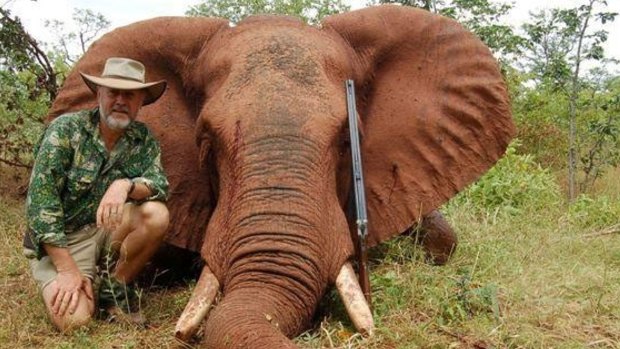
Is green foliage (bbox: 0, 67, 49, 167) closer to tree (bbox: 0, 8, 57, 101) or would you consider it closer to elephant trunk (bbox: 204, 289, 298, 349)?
tree (bbox: 0, 8, 57, 101)

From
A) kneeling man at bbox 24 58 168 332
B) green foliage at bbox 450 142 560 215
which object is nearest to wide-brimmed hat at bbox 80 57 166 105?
kneeling man at bbox 24 58 168 332

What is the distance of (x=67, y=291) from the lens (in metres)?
4.73

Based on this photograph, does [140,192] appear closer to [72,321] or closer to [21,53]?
[72,321]

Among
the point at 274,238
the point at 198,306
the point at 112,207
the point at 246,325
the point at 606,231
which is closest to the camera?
the point at 246,325

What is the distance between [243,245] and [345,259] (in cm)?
63

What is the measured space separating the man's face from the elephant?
44 cm

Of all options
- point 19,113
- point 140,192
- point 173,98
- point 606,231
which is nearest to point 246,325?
point 140,192

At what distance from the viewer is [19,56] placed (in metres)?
9.52

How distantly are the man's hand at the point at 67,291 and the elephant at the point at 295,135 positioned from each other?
731 millimetres

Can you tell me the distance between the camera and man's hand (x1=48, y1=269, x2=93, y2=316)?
4707 millimetres

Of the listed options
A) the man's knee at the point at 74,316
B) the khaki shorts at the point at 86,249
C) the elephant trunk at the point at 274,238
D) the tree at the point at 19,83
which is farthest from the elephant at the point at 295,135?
the tree at the point at 19,83

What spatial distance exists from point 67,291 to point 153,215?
65cm

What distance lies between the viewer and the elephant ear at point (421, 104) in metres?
5.89

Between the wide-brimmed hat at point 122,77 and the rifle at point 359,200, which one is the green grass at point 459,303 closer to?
the rifle at point 359,200
